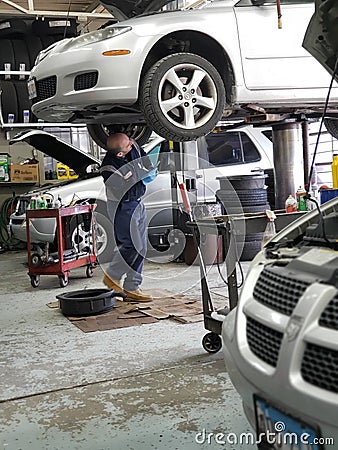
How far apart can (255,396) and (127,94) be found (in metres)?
2.95

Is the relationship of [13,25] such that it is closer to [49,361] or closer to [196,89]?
[196,89]

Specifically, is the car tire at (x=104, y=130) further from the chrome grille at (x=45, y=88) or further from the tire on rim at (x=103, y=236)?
the chrome grille at (x=45, y=88)

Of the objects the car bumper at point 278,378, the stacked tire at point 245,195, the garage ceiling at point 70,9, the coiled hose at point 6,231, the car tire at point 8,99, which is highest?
the garage ceiling at point 70,9

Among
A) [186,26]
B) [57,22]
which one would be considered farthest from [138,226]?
[57,22]

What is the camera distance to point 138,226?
4.60 meters

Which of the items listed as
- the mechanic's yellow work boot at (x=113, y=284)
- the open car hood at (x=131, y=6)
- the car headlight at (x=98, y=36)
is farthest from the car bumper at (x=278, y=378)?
the open car hood at (x=131, y=6)

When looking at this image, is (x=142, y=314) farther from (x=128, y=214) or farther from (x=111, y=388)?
(x=111, y=388)

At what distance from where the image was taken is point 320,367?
1.16 meters

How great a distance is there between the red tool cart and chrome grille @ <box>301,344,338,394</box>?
4.31 meters

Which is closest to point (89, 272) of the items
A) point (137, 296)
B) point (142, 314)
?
point (137, 296)

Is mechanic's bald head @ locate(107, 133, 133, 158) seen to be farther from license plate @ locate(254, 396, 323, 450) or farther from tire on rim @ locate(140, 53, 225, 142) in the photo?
license plate @ locate(254, 396, 323, 450)

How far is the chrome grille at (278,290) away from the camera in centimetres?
132

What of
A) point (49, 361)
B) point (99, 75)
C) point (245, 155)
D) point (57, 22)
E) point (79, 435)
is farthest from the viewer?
point (57, 22)

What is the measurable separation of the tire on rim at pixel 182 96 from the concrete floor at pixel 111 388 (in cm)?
133
